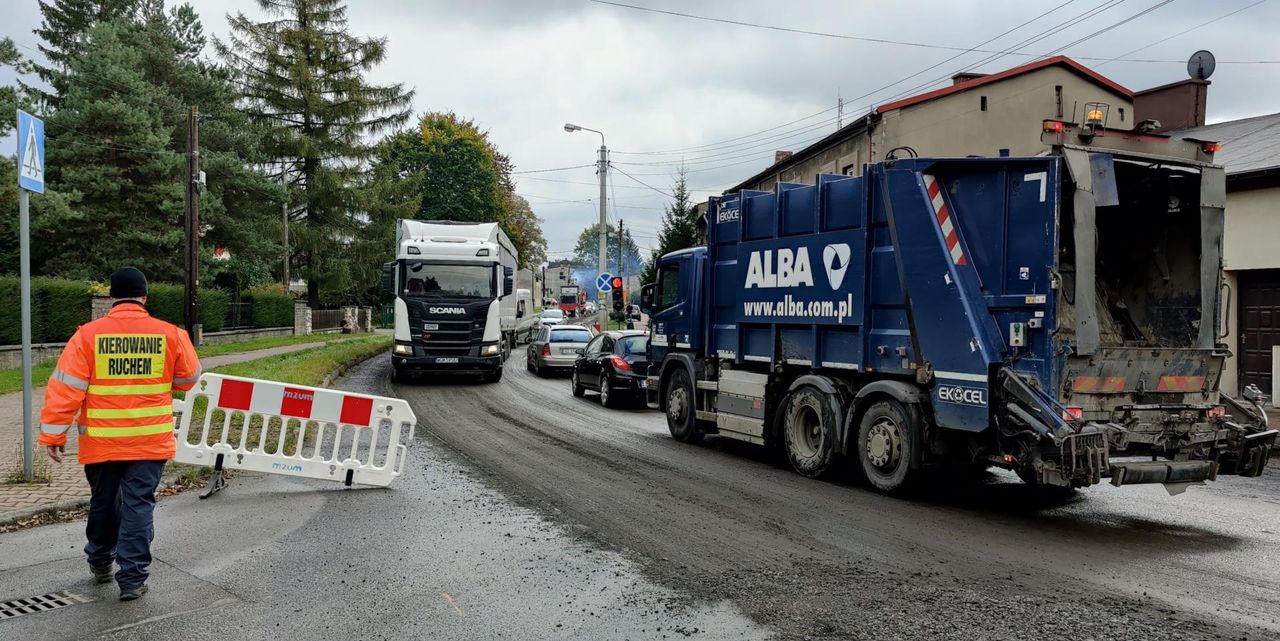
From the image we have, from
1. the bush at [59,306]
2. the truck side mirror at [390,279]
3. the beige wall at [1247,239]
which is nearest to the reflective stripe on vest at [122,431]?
the truck side mirror at [390,279]

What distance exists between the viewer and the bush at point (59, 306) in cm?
2202

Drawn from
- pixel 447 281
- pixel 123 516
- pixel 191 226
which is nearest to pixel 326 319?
pixel 191 226

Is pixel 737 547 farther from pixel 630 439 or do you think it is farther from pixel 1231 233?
pixel 1231 233

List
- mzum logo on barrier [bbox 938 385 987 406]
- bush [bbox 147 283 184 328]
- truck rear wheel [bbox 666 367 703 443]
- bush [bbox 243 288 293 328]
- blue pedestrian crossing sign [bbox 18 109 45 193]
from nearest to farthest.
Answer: mzum logo on barrier [bbox 938 385 987 406], blue pedestrian crossing sign [bbox 18 109 45 193], truck rear wheel [bbox 666 367 703 443], bush [bbox 147 283 184 328], bush [bbox 243 288 293 328]

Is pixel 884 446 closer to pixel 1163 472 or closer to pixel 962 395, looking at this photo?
pixel 962 395

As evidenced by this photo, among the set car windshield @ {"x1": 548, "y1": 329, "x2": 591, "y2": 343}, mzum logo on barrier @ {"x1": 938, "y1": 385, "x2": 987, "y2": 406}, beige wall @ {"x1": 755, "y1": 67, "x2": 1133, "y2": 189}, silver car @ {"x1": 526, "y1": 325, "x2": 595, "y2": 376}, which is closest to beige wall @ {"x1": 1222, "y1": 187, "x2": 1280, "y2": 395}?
mzum logo on barrier @ {"x1": 938, "y1": 385, "x2": 987, "y2": 406}

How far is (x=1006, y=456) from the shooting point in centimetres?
716

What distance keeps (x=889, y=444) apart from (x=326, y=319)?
44533 millimetres

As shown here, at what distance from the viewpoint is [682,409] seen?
11.9 m

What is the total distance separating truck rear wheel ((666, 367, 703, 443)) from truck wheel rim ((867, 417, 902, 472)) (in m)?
3.54

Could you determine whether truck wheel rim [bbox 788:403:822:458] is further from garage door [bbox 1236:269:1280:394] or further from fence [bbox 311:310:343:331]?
fence [bbox 311:310:343:331]

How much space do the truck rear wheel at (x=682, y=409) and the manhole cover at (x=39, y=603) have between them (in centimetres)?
759

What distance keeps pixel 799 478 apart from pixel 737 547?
3114mm

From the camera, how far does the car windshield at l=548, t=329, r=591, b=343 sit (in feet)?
74.8
